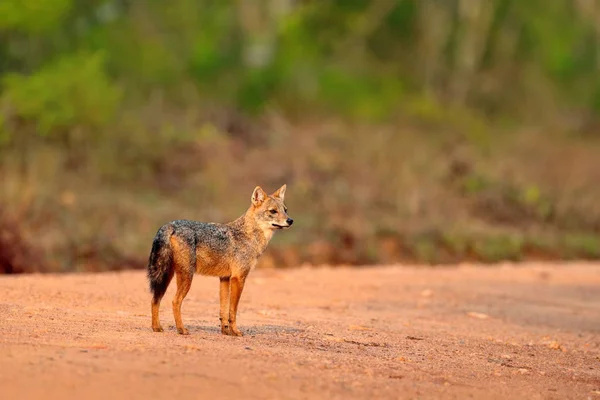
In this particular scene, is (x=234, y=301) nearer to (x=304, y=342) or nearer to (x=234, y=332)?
(x=234, y=332)

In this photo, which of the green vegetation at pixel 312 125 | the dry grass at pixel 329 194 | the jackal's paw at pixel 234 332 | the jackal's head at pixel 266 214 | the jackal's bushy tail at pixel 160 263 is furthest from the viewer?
the green vegetation at pixel 312 125

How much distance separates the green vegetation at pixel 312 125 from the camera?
25906mm

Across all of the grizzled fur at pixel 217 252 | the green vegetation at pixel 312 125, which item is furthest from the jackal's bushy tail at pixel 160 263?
the green vegetation at pixel 312 125

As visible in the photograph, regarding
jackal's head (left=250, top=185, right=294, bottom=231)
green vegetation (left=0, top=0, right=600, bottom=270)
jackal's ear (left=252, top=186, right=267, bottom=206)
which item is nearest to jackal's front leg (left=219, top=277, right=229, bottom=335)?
jackal's head (left=250, top=185, right=294, bottom=231)

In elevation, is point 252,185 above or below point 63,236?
above

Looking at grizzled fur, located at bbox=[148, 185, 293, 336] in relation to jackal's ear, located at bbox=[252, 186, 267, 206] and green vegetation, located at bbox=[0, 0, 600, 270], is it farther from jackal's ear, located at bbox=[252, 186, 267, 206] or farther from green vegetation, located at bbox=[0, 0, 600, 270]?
green vegetation, located at bbox=[0, 0, 600, 270]

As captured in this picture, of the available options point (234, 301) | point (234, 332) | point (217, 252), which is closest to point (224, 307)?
point (234, 301)

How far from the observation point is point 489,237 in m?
27.6

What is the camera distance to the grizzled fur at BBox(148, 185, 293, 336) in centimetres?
1046

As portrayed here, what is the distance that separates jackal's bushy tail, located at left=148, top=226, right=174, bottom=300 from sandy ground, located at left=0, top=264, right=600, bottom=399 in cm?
45

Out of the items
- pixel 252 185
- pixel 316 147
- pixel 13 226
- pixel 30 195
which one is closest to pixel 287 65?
pixel 316 147

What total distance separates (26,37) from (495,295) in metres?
17.1

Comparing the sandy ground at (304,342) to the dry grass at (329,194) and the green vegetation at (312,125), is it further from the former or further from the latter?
the green vegetation at (312,125)

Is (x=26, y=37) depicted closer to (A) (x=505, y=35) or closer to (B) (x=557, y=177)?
(B) (x=557, y=177)
